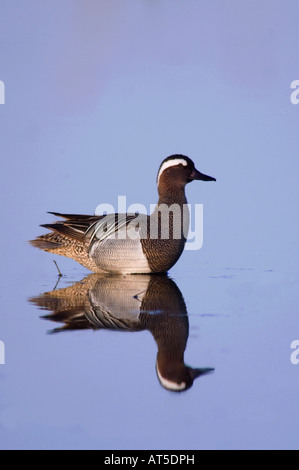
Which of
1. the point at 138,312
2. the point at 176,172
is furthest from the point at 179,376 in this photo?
the point at 176,172

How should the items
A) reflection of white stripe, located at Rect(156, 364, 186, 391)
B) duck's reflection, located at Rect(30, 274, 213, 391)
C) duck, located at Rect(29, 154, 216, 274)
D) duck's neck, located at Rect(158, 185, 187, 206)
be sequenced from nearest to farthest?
reflection of white stripe, located at Rect(156, 364, 186, 391)
duck's reflection, located at Rect(30, 274, 213, 391)
duck, located at Rect(29, 154, 216, 274)
duck's neck, located at Rect(158, 185, 187, 206)

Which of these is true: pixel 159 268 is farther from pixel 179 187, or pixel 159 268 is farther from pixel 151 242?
pixel 179 187

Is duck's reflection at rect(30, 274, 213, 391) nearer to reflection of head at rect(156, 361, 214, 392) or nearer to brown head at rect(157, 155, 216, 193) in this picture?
reflection of head at rect(156, 361, 214, 392)

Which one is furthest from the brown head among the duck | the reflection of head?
the reflection of head

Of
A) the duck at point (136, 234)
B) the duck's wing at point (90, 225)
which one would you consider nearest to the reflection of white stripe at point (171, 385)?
the duck at point (136, 234)

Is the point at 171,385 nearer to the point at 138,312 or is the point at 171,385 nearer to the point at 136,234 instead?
the point at 138,312

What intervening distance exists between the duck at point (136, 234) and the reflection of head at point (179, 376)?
3.43 m

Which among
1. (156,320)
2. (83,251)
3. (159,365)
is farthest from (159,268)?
(159,365)

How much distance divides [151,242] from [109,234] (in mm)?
474

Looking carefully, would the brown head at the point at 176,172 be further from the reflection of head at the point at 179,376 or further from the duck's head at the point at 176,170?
the reflection of head at the point at 179,376

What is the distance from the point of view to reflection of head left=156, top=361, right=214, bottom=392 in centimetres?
308

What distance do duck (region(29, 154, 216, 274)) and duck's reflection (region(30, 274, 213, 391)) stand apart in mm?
487

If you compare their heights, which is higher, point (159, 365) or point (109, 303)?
point (109, 303)

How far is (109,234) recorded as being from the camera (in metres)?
6.85
